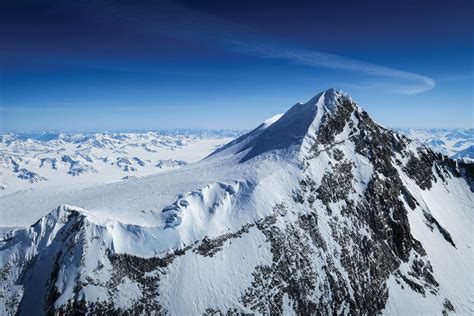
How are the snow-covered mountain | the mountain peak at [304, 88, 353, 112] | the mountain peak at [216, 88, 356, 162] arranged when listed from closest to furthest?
the snow-covered mountain
the mountain peak at [216, 88, 356, 162]
the mountain peak at [304, 88, 353, 112]

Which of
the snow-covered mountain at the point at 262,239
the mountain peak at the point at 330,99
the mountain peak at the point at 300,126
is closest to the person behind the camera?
the snow-covered mountain at the point at 262,239

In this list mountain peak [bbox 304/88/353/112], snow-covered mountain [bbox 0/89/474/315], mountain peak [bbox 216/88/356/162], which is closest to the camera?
snow-covered mountain [bbox 0/89/474/315]

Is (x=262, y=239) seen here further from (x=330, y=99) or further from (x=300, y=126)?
(x=330, y=99)

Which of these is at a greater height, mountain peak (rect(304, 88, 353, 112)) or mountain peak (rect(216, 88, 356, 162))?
mountain peak (rect(304, 88, 353, 112))

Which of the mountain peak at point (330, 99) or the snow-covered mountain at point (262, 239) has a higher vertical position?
the mountain peak at point (330, 99)

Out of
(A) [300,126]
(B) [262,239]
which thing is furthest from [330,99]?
(B) [262,239]

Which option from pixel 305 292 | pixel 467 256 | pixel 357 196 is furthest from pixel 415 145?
pixel 305 292

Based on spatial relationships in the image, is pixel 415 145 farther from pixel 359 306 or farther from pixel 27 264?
pixel 27 264

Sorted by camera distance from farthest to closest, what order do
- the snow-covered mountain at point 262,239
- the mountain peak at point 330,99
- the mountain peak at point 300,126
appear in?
the mountain peak at point 330,99
the mountain peak at point 300,126
the snow-covered mountain at point 262,239
